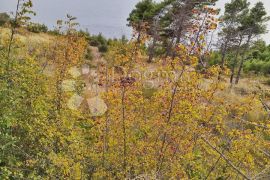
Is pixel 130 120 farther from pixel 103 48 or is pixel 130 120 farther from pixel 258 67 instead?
pixel 258 67

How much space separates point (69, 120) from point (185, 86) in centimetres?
295

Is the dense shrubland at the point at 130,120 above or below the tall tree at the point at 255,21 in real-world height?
below

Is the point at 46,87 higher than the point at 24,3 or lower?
lower

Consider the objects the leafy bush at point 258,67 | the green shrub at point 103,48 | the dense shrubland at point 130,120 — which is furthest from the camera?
the green shrub at point 103,48

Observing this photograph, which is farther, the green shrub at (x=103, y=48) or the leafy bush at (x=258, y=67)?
the green shrub at (x=103, y=48)

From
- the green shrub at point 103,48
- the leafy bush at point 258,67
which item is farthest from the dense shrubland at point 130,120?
the green shrub at point 103,48

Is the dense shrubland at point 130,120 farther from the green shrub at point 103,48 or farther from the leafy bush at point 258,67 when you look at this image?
the green shrub at point 103,48

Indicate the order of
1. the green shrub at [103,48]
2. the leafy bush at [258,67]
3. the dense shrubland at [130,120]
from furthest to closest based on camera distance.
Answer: the green shrub at [103,48], the leafy bush at [258,67], the dense shrubland at [130,120]

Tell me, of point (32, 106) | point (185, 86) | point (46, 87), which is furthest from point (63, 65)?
point (185, 86)

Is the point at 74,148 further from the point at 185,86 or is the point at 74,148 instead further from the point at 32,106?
the point at 185,86

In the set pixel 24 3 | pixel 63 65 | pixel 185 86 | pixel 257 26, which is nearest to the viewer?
pixel 185 86

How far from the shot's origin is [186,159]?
26.7 feet

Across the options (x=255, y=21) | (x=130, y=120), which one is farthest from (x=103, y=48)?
(x=130, y=120)

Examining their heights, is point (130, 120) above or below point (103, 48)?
below
